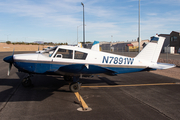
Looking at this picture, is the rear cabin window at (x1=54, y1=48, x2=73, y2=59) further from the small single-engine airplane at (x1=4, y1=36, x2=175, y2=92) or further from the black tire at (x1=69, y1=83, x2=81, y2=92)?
the black tire at (x1=69, y1=83, x2=81, y2=92)

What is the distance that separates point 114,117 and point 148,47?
18.0 ft

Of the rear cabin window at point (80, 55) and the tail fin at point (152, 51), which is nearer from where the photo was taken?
the rear cabin window at point (80, 55)

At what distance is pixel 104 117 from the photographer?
4676 mm

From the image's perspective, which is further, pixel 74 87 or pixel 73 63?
pixel 73 63

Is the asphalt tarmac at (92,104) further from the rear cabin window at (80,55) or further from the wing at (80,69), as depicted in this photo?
the rear cabin window at (80,55)

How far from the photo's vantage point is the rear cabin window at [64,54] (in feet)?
25.2

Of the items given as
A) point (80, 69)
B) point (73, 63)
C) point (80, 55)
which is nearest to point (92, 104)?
point (80, 69)

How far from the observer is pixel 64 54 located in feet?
25.3

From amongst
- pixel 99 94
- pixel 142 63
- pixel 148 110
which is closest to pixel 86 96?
pixel 99 94

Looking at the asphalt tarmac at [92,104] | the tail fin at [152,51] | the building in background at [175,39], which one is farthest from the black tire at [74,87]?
the building in background at [175,39]

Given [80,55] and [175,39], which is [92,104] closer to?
[80,55]

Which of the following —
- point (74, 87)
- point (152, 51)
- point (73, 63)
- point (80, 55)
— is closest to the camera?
point (74, 87)

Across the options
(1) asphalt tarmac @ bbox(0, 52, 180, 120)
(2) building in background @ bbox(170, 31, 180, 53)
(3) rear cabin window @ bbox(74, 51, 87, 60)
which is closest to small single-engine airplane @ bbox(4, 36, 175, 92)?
(3) rear cabin window @ bbox(74, 51, 87, 60)

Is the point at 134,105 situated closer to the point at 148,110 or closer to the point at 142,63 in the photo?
the point at 148,110
